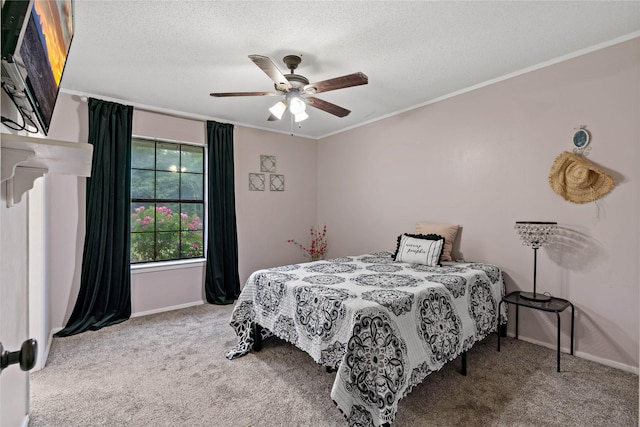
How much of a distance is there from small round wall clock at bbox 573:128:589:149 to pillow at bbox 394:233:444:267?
131 cm

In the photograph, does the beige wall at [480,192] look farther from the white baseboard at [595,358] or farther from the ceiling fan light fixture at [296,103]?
the ceiling fan light fixture at [296,103]

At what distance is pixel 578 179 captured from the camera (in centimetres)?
241

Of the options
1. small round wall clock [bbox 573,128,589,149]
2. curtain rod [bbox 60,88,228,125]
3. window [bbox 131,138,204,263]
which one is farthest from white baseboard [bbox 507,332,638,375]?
curtain rod [bbox 60,88,228,125]

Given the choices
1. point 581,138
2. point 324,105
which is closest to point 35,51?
point 324,105

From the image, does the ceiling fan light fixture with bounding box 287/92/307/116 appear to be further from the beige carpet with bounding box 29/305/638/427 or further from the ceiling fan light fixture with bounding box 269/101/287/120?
the beige carpet with bounding box 29/305/638/427

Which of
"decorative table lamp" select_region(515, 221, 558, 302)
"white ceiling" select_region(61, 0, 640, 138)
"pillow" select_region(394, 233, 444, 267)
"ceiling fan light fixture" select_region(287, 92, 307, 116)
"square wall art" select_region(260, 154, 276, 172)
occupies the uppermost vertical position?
"white ceiling" select_region(61, 0, 640, 138)

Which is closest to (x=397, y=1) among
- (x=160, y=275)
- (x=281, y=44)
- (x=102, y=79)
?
(x=281, y=44)

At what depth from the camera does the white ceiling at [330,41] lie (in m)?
1.95

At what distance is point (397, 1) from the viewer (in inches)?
73.9

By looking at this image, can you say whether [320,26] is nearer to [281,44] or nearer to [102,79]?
[281,44]

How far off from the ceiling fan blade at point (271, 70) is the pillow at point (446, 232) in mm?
2089

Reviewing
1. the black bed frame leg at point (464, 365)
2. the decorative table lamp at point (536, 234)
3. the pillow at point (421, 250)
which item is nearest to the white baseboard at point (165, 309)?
the pillow at point (421, 250)

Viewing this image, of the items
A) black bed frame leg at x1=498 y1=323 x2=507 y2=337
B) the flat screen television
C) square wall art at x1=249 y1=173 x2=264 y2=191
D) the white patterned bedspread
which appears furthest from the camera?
square wall art at x1=249 y1=173 x2=264 y2=191

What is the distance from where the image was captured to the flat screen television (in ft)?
2.22
